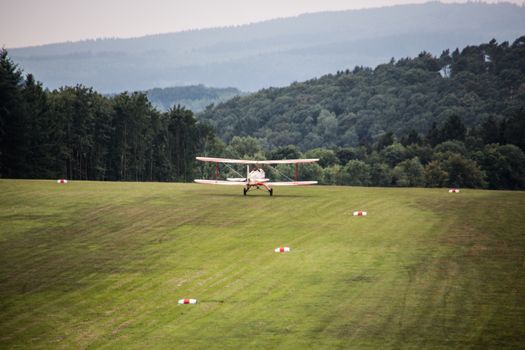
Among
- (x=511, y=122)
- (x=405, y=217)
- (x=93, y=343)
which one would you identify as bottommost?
(x=93, y=343)

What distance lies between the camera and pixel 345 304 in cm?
3030

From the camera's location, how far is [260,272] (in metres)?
34.8

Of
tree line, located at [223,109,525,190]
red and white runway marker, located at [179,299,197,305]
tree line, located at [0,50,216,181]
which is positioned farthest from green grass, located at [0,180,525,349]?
tree line, located at [223,109,525,190]

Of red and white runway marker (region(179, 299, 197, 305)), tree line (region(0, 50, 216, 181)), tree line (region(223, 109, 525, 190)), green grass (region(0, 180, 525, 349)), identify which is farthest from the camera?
tree line (region(223, 109, 525, 190))

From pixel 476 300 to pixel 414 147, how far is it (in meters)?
156

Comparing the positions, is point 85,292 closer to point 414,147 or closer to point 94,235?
point 94,235

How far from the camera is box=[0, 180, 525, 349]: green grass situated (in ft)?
91.2

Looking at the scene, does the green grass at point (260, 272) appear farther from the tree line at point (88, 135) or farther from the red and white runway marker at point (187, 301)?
the tree line at point (88, 135)

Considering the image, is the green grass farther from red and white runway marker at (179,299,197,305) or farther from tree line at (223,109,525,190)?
tree line at (223,109,525,190)

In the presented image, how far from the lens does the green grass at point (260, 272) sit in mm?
27812

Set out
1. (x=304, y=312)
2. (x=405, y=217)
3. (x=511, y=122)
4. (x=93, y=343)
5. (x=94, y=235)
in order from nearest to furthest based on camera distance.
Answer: (x=93, y=343)
(x=304, y=312)
(x=94, y=235)
(x=405, y=217)
(x=511, y=122)

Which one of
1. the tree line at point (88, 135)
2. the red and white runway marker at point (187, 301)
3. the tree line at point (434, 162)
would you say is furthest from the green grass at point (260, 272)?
the tree line at point (434, 162)

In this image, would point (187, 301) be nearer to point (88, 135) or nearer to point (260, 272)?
point (260, 272)

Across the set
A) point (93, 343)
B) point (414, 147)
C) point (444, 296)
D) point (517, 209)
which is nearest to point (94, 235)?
point (93, 343)
